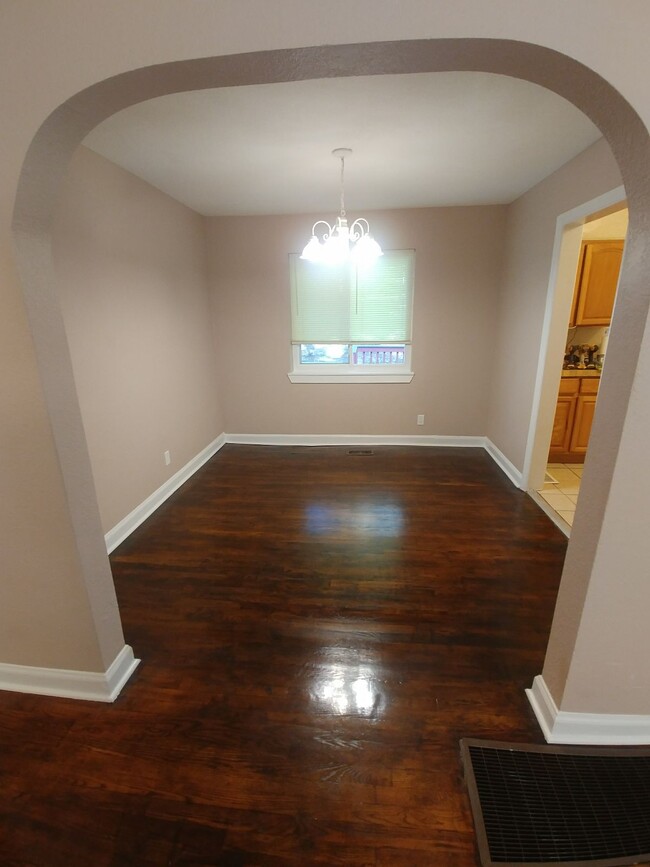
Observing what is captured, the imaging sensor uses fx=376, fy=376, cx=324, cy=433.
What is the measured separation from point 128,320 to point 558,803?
346 centimetres

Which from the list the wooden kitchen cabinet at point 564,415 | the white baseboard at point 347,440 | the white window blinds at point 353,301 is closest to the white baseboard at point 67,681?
the white baseboard at point 347,440

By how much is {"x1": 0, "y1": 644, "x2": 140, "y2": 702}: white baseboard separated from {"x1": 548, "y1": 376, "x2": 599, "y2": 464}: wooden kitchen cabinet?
4055mm

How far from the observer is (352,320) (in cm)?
428

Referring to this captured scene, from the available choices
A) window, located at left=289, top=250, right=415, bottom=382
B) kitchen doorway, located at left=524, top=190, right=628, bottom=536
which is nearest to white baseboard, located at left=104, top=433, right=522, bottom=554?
kitchen doorway, located at left=524, top=190, right=628, bottom=536

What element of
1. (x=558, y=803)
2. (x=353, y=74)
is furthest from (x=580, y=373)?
(x=353, y=74)

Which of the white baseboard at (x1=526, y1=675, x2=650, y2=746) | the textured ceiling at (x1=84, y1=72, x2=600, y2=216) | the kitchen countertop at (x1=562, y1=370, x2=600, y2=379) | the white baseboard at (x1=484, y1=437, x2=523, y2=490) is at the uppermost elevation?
the textured ceiling at (x1=84, y1=72, x2=600, y2=216)

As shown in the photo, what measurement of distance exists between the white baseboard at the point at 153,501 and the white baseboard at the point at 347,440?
0.49 m

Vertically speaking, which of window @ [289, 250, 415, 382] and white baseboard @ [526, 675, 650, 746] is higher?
window @ [289, 250, 415, 382]

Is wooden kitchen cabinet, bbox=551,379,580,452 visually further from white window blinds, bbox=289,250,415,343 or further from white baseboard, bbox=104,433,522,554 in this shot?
white window blinds, bbox=289,250,415,343

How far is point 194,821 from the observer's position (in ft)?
4.01

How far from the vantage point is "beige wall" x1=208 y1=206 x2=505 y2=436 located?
3.94 m

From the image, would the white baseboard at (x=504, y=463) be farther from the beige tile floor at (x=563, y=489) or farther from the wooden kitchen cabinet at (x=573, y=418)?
the wooden kitchen cabinet at (x=573, y=418)

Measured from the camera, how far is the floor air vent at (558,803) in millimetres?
1144

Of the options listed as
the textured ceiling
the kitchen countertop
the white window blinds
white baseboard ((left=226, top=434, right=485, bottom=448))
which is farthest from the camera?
white baseboard ((left=226, top=434, right=485, bottom=448))
